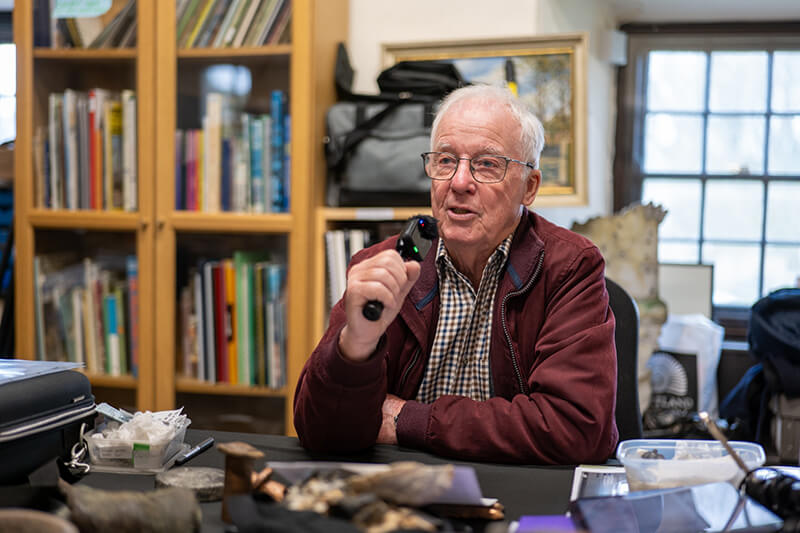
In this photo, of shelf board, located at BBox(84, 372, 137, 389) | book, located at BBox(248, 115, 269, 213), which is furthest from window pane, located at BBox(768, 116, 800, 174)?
shelf board, located at BBox(84, 372, 137, 389)

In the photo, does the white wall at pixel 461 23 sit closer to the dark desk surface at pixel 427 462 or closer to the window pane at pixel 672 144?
the window pane at pixel 672 144

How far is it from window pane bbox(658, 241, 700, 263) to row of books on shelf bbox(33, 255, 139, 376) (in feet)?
6.98

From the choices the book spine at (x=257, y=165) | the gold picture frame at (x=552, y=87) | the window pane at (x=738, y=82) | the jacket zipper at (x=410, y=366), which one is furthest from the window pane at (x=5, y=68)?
the window pane at (x=738, y=82)

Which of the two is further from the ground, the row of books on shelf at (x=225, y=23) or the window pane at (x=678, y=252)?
the row of books on shelf at (x=225, y=23)

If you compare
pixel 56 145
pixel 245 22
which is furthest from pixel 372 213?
pixel 56 145

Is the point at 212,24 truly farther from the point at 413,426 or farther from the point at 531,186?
the point at 413,426

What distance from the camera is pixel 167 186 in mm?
2566

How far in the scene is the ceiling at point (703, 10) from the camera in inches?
117

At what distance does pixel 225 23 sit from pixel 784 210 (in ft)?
7.66

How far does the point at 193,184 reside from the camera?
2580 millimetres

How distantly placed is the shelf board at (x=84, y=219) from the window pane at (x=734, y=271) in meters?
2.30

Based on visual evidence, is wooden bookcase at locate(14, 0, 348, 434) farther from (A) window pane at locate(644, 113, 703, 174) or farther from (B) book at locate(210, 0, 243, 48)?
(A) window pane at locate(644, 113, 703, 174)

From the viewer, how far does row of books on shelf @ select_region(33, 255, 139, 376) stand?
8.72 ft

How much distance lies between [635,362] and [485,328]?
1.06 ft
